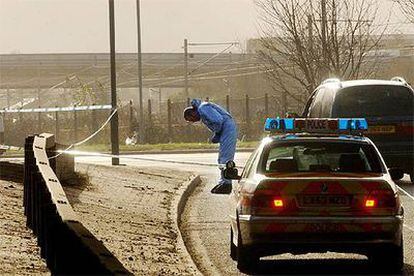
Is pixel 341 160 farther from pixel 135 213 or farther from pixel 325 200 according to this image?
pixel 135 213

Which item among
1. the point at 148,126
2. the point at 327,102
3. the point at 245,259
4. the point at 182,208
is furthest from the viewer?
the point at 148,126

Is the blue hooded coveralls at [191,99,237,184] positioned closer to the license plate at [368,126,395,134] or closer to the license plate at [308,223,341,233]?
the license plate at [368,126,395,134]

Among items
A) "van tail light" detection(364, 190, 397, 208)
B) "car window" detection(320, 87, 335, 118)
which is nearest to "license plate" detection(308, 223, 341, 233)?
"van tail light" detection(364, 190, 397, 208)

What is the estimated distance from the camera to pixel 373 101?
71.7ft

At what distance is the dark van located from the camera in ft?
70.7

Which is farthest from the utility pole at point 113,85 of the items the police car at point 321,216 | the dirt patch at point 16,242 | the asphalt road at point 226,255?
the police car at point 321,216

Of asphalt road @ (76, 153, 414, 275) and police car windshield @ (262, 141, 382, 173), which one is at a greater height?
police car windshield @ (262, 141, 382, 173)

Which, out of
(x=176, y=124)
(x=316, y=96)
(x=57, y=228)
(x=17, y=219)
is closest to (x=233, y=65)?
(x=176, y=124)

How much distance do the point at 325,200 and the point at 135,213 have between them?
5618 mm

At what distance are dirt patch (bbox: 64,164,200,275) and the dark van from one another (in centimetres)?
309

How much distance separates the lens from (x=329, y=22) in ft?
114

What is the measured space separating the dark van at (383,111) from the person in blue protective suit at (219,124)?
2558 mm

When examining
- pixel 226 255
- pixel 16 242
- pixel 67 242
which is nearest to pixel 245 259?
pixel 226 255

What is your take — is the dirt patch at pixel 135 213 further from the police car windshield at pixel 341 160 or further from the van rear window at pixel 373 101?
the van rear window at pixel 373 101
